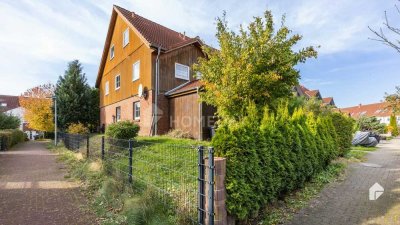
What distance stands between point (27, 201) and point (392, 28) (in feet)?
23.9

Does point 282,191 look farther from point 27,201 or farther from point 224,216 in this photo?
point 27,201

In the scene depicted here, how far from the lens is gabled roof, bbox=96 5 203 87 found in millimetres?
16125

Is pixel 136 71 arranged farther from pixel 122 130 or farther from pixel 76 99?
pixel 76 99

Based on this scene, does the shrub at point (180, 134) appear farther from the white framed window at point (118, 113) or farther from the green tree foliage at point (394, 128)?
the green tree foliage at point (394, 128)

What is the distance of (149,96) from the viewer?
15742mm

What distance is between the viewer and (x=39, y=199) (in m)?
6.06

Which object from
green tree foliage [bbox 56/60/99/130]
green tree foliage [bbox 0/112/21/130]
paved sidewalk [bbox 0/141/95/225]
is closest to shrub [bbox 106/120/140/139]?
paved sidewalk [bbox 0/141/95/225]

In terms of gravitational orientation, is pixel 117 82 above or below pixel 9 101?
below

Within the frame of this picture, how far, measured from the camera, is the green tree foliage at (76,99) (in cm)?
2933

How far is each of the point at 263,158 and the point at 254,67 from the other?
17.6 ft

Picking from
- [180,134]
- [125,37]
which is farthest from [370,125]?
[125,37]

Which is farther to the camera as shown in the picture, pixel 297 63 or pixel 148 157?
pixel 297 63

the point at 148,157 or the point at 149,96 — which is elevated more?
the point at 149,96

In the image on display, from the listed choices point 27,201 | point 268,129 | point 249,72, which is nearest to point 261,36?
point 249,72
